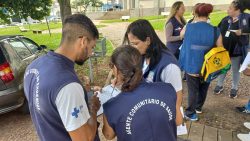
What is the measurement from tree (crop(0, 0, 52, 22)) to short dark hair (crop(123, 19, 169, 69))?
6.96 m

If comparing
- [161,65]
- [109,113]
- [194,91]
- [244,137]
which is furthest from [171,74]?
[244,137]

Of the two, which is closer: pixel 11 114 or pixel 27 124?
pixel 27 124

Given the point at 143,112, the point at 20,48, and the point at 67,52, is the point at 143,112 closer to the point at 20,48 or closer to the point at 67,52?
the point at 67,52

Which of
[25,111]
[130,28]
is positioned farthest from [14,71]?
[130,28]

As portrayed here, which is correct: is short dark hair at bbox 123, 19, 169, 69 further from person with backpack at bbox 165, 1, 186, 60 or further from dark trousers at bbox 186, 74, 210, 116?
person with backpack at bbox 165, 1, 186, 60

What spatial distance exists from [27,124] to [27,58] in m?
1.49

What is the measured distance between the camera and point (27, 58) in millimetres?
5688

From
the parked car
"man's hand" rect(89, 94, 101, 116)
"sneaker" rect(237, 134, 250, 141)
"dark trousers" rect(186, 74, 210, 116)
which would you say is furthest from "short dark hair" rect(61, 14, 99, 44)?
the parked car

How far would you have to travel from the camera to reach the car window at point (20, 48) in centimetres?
543

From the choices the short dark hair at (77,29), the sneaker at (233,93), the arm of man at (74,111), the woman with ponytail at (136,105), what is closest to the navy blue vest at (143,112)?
the woman with ponytail at (136,105)

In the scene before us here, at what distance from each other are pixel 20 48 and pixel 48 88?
450cm

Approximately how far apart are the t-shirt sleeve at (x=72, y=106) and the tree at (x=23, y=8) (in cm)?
754

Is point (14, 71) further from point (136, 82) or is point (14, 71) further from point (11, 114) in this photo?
point (136, 82)

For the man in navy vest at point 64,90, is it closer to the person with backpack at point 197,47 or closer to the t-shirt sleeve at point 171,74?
the t-shirt sleeve at point 171,74
